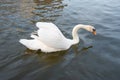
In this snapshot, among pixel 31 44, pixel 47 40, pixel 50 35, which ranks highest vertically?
pixel 50 35

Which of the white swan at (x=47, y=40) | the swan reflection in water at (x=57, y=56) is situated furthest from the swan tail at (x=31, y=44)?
the swan reflection in water at (x=57, y=56)

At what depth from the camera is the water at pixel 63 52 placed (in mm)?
6594

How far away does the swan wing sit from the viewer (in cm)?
753

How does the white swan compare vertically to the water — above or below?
above

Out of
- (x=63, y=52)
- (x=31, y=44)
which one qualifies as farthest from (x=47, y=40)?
(x=63, y=52)

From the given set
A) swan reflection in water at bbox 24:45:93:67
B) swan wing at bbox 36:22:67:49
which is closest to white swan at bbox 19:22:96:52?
swan wing at bbox 36:22:67:49

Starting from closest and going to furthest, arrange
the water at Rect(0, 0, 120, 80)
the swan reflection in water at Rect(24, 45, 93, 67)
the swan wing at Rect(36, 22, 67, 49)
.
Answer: the water at Rect(0, 0, 120, 80) < the swan reflection in water at Rect(24, 45, 93, 67) < the swan wing at Rect(36, 22, 67, 49)

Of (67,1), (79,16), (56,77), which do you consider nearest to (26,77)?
(56,77)

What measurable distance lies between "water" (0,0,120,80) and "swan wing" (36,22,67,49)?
397 mm

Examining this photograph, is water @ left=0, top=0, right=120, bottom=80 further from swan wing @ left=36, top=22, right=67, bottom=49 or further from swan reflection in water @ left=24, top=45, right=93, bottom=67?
swan wing @ left=36, top=22, right=67, bottom=49

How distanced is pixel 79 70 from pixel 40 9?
644 centimetres

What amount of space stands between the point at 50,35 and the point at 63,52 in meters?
0.81

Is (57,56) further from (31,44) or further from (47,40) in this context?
(31,44)

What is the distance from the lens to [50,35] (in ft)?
24.7
